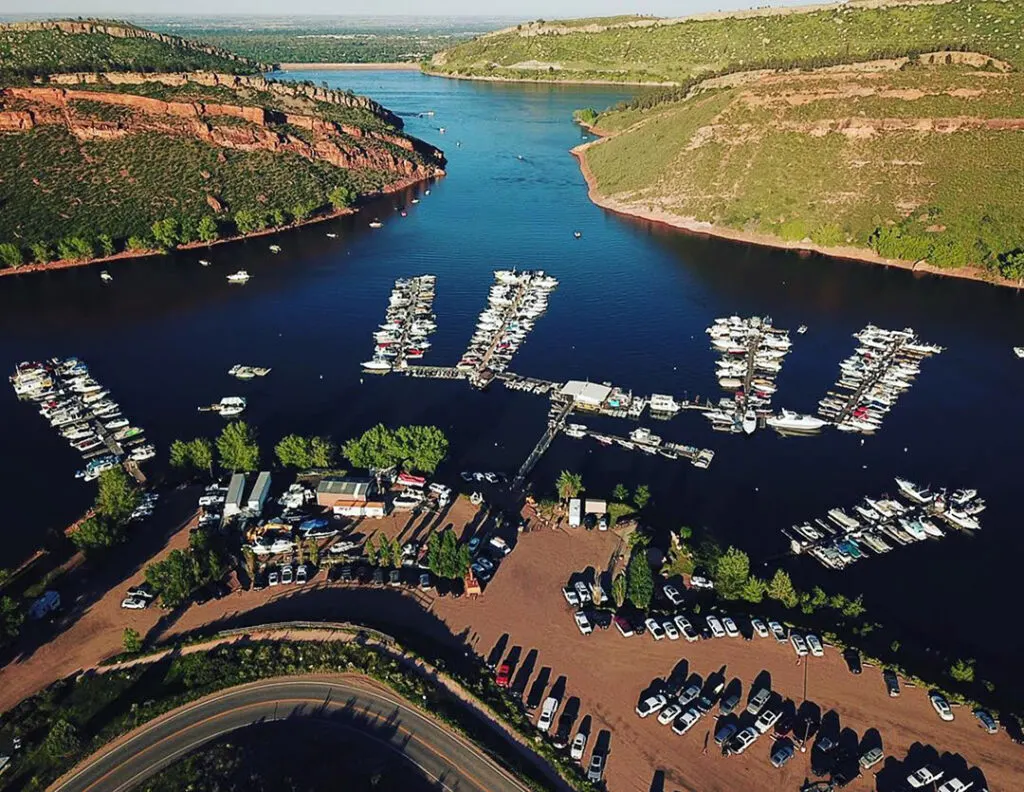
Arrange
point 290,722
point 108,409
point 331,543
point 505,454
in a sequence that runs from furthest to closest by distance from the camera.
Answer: point 108,409 < point 505,454 < point 331,543 < point 290,722

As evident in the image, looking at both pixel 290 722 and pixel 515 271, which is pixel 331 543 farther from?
pixel 515 271

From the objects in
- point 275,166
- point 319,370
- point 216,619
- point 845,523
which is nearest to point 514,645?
point 216,619

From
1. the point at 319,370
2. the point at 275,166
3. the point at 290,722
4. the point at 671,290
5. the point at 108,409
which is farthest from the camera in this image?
the point at 275,166

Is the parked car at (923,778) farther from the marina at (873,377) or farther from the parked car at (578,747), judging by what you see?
the marina at (873,377)

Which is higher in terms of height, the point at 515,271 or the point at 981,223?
the point at 981,223

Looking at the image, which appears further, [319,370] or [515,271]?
[515,271]

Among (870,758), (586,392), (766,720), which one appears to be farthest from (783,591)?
(586,392)

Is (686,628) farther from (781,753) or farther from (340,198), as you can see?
(340,198)
